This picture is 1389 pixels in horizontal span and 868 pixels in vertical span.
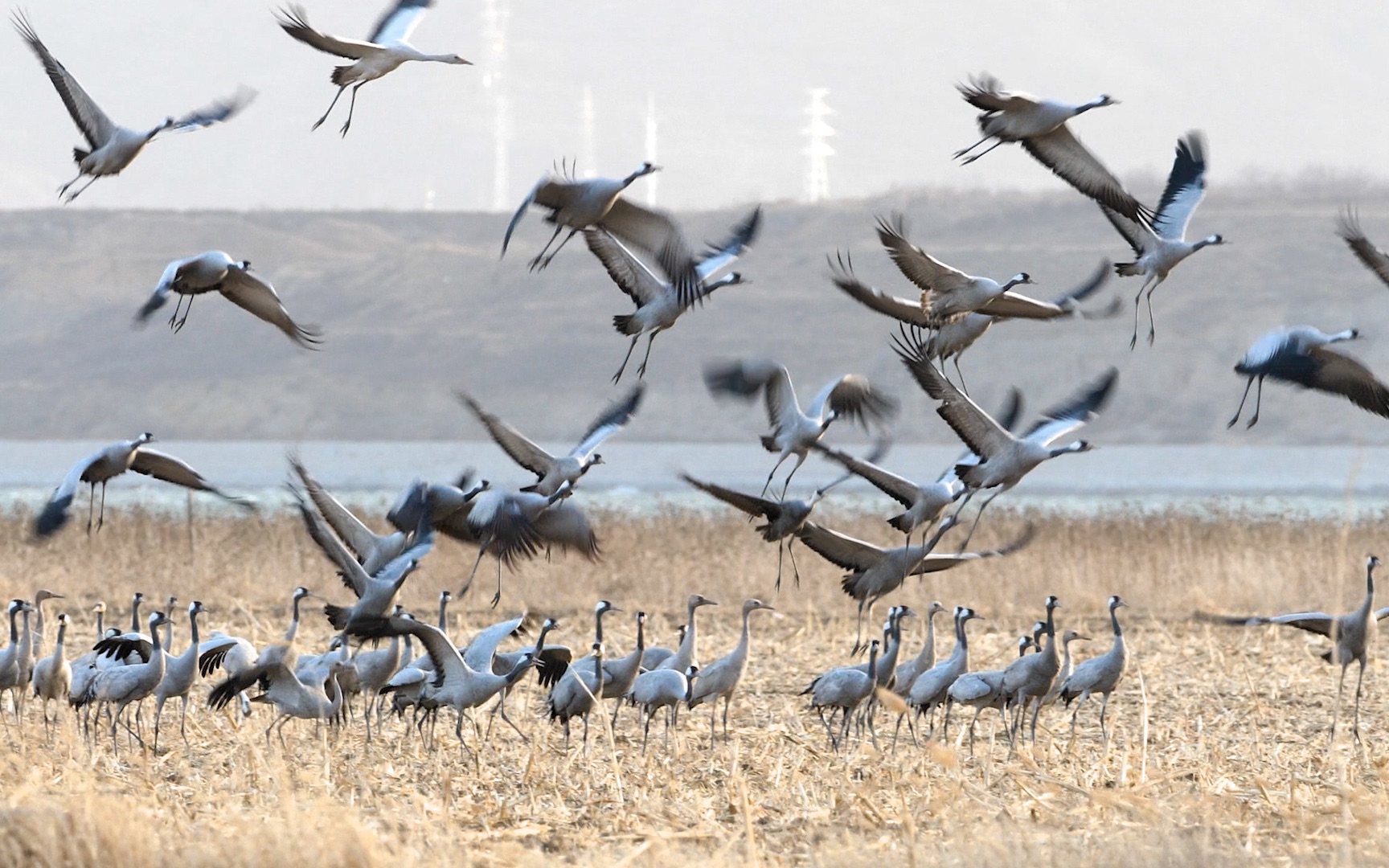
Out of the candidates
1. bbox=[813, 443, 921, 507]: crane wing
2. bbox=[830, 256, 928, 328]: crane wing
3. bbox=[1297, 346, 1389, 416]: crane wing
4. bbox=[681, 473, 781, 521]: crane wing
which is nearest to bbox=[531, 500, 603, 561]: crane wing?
bbox=[681, 473, 781, 521]: crane wing

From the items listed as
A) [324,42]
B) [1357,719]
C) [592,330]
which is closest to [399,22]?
[324,42]

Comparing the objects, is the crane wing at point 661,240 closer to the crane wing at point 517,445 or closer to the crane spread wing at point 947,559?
the crane wing at point 517,445

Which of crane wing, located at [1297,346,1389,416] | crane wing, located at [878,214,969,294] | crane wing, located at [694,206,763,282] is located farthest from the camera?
crane wing, located at [694,206,763,282]

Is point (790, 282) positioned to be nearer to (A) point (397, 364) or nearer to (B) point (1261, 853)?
(A) point (397, 364)

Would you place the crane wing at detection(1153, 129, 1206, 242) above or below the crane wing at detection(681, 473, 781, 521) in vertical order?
above

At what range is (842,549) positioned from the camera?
476 inches

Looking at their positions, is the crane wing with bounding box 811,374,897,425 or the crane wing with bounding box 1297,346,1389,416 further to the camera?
the crane wing with bounding box 811,374,897,425

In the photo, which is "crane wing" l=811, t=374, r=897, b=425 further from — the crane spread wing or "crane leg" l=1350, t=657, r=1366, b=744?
"crane leg" l=1350, t=657, r=1366, b=744

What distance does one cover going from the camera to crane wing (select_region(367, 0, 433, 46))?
10.8m

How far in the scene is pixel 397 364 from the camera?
7188cm

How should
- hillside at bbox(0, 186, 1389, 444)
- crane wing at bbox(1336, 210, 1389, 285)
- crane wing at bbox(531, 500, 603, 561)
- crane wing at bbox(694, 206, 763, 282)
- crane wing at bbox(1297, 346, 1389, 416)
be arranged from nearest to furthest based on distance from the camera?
crane wing at bbox(1336, 210, 1389, 285) → crane wing at bbox(1297, 346, 1389, 416) → crane wing at bbox(694, 206, 763, 282) → crane wing at bbox(531, 500, 603, 561) → hillside at bbox(0, 186, 1389, 444)

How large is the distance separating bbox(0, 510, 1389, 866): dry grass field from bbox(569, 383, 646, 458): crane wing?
1719mm

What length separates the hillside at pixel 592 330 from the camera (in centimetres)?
6556

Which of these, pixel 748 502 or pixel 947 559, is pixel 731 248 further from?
pixel 947 559
